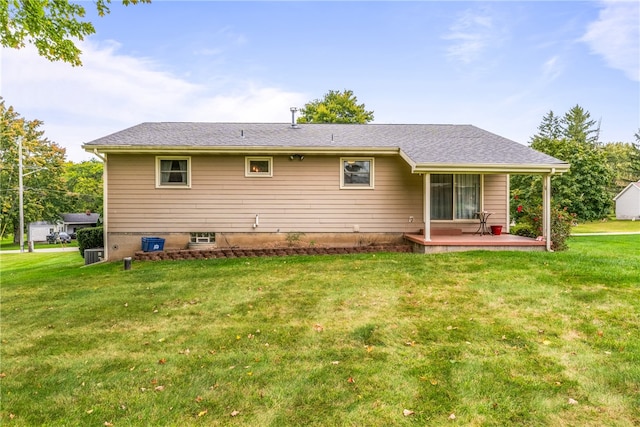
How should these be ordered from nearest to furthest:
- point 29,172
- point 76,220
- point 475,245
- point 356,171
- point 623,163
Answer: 1. point 475,245
2. point 356,171
3. point 29,172
4. point 76,220
5. point 623,163

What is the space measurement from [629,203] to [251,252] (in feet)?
149

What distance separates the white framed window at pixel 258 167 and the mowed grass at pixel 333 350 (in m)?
4.07

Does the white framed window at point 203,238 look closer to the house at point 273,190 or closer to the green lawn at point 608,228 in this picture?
the house at point 273,190

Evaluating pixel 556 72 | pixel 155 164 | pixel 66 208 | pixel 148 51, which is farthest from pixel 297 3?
pixel 66 208

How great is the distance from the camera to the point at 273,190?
33.3ft

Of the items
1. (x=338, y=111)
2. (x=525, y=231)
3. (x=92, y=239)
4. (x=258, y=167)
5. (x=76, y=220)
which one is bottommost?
(x=76, y=220)

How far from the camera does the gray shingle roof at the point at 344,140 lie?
934cm

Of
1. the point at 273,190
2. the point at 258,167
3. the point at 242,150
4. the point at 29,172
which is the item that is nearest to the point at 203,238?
the point at 273,190

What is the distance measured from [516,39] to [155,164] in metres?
15.2

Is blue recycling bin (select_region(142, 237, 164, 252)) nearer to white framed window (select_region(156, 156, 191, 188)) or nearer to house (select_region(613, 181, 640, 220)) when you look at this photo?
white framed window (select_region(156, 156, 191, 188))

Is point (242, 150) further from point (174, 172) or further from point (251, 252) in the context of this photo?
point (251, 252)

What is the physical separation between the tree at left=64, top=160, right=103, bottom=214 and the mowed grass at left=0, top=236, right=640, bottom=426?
42019 millimetres

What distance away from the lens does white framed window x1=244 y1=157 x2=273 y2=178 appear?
1012cm

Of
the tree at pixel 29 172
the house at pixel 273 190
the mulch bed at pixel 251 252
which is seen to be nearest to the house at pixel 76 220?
the tree at pixel 29 172
